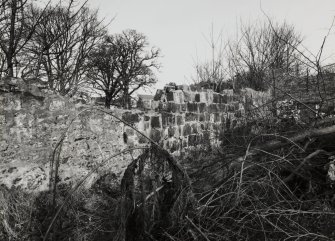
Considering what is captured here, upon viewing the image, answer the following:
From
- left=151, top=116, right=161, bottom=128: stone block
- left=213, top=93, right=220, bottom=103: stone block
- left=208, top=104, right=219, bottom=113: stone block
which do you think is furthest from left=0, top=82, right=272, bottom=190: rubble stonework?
left=213, top=93, right=220, bottom=103: stone block

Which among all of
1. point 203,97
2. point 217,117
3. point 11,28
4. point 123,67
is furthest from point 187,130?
point 123,67

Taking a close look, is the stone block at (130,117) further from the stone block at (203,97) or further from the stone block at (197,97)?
the stone block at (203,97)

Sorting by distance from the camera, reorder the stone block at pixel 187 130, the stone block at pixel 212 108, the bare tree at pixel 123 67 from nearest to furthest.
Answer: the stone block at pixel 187 130
the stone block at pixel 212 108
the bare tree at pixel 123 67

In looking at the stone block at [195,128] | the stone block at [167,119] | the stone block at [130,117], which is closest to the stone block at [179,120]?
the stone block at [167,119]

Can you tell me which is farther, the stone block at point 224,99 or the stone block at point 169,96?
the stone block at point 224,99

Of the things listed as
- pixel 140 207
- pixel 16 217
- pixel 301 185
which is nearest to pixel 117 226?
pixel 140 207

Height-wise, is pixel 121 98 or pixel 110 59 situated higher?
pixel 110 59

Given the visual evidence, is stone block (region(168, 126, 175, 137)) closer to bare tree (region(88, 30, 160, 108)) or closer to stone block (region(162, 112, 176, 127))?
stone block (region(162, 112, 176, 127))

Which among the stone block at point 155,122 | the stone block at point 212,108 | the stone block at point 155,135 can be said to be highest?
the stone block at point 212,108

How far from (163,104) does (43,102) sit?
240 cm

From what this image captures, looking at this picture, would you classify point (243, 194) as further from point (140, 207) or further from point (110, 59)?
point (110, 59)

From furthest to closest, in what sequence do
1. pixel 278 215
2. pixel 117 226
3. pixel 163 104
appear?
pixel 163 104 < pixel 117 226 < pixel 278 215

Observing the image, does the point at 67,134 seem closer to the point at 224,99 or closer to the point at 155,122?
the point at 155,122

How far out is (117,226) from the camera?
2496 millimetres
